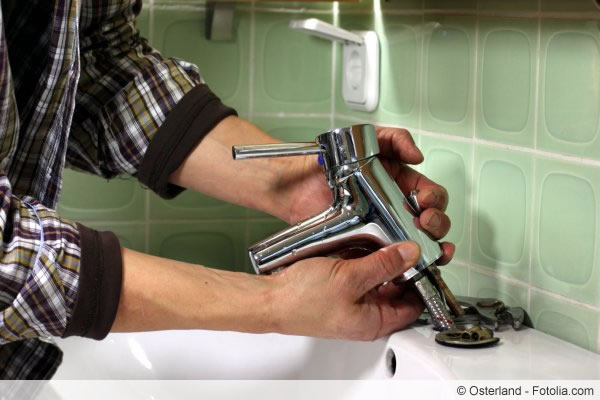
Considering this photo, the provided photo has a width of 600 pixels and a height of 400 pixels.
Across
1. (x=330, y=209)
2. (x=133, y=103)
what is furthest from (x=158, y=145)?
(x=330, y=209)

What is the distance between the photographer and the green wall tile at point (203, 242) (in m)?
1.21

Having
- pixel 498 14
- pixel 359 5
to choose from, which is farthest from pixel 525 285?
pixel 359 5

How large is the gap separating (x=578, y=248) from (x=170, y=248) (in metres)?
0.60

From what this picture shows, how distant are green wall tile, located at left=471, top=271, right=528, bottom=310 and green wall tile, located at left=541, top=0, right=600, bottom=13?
0.83 feet

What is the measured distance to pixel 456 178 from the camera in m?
0.94

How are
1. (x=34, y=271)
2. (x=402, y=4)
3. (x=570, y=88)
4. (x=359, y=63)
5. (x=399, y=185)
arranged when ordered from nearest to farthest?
(x=34, y=271)
(x=570, y=88)
(x=399, y=185)
(x=402, y=4)
(x=359, y=63)

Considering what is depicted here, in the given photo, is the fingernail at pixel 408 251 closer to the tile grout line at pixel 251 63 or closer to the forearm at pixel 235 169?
the forearm at pixel 235 169

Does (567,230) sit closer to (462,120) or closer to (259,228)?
(462,120)

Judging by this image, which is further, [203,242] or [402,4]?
[203,242]

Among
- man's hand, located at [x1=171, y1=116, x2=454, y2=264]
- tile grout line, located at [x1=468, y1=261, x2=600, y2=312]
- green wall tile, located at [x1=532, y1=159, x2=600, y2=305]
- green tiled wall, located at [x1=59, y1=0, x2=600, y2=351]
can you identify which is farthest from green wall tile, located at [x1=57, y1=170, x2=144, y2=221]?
green wall tile, located at [x1=532, y1=159, x2=600, y2=305]

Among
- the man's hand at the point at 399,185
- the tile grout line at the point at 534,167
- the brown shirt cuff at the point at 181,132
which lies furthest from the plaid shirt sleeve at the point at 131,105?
the tile grout line at the point at 534,167

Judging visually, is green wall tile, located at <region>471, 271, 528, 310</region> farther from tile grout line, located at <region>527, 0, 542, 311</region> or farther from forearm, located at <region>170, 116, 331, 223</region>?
forearm, located at <region>170, 116, 331, 223</region>

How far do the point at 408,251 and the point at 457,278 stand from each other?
0.22 meters

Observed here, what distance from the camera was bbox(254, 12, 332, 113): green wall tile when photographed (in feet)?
3.97
